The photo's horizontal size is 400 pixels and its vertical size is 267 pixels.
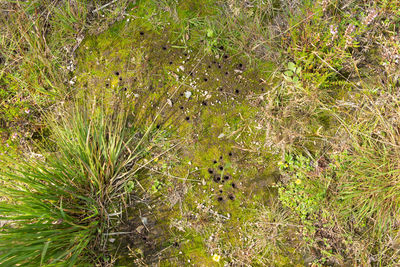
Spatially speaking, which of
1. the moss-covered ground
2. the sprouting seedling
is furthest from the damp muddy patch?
the sprouting seedling

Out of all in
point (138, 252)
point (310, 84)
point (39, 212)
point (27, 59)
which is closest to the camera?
point (39, 212)

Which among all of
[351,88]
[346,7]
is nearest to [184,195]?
[351,88]

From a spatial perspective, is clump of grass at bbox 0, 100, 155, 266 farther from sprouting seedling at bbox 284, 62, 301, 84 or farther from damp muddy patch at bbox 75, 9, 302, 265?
sprouting seedling at bbox 284, 62, 301, 84

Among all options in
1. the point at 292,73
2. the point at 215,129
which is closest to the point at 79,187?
the point at 215,129

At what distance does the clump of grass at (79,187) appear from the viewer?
2152mm

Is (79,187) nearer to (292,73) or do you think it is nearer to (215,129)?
(215,129)

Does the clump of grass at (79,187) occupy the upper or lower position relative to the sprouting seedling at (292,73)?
lower

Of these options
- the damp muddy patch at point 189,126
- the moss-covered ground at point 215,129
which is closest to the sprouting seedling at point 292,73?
the moss-covered ground at point 215,129

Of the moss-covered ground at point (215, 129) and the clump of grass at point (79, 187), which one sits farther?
the moss-covered ground at point (215, 129)

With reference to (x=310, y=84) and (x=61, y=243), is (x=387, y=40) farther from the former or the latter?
(x=61, y=243)

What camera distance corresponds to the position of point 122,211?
99.9 inches

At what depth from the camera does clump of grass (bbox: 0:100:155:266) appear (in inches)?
84.7

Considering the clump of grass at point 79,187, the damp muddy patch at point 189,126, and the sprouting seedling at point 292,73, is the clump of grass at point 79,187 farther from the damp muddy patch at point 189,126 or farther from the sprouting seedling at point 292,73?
the sprouting seedling at point 292,73

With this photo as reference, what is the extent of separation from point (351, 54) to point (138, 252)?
292 cm
